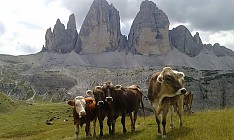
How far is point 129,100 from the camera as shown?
75.9 feet

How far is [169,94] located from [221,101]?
18617cm

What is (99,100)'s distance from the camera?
2141cm

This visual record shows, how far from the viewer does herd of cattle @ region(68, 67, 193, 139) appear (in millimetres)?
17591

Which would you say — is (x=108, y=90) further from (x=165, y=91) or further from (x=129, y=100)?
(x=165, y=91)

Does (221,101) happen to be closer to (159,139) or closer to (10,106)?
(10,106)

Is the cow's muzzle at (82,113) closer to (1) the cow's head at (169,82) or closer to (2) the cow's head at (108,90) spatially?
(2) the cow's head at (108,90)

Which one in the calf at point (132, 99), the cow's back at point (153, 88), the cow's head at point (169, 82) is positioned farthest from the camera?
the calf at point (132, 99)

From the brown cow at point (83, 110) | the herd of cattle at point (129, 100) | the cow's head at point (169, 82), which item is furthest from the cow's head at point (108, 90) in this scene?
the cow's head at point (169, 82)

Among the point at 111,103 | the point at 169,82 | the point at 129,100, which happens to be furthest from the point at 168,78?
the point at 129,100

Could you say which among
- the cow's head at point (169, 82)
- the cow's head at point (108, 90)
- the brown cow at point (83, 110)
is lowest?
the brown cow at point (83, 110)

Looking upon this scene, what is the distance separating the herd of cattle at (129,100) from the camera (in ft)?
57.7

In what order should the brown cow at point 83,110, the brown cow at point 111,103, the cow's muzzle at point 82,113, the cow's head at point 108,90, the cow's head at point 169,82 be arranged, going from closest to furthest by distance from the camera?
the cow's head at point 169,82 < the cow's head at point 108,90 < the brown cow at point 111,103 < the cow's muzzle at point 82,113 < the brown cow at point 83,110

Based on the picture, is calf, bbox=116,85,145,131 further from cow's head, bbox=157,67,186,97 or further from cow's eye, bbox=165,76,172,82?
cow's eye, bbox=165,76,172,82

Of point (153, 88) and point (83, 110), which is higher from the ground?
point (153, 88)
